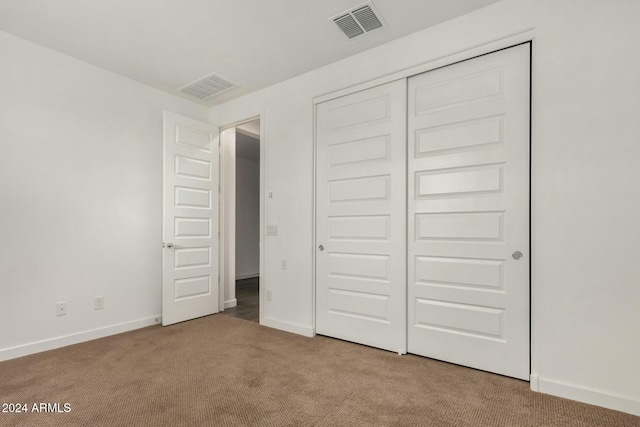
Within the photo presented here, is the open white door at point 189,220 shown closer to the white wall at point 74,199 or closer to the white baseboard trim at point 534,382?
the white wall at point 74,199

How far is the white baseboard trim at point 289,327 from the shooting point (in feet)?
11.3

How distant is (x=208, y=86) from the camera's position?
3.93 metres

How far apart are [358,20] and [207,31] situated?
1.32 m

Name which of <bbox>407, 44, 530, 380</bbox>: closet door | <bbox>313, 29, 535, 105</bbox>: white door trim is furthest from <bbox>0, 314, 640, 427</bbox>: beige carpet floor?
<bbox>313, 29, 535, 105</bbox>: white door trim

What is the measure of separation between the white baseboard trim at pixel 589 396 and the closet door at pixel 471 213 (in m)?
0.16

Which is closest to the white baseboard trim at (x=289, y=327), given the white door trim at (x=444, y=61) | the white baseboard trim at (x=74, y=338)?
the white baseboard trim at (x=74, y=338)

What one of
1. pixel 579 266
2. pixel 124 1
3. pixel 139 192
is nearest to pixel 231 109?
pixel 139 192

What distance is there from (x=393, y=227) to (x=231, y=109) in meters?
2.78

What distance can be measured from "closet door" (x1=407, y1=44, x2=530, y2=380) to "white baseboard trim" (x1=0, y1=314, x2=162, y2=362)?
3.02 m

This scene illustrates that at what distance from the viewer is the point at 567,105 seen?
220 cm

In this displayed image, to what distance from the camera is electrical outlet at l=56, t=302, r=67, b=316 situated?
10.3 feet

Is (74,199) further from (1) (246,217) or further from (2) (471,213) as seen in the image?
(1) (246,217)

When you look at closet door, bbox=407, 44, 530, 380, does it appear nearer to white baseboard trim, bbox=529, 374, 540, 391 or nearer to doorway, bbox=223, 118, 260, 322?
white baseboard trim, bbox=529, 374, 540, 391

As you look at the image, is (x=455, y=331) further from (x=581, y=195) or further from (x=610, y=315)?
(x=581, y=195)
